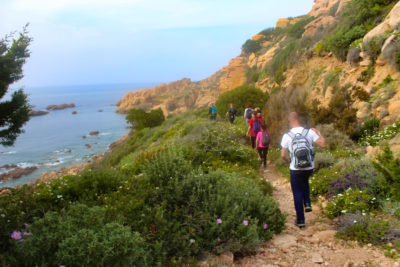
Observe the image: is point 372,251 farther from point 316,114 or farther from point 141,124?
point 141,124

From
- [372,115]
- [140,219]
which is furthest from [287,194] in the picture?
[372,115]

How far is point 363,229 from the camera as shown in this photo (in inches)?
157

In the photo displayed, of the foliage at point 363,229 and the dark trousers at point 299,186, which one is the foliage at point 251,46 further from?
the foliage at point 363,229

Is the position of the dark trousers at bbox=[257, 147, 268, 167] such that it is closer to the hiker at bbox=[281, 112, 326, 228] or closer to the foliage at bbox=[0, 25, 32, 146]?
the hiker at bbox=[281, 112, 326, 228]

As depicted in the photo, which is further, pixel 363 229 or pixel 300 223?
pixel 300 223

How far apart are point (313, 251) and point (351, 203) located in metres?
1.23

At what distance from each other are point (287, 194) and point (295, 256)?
9.83 ft

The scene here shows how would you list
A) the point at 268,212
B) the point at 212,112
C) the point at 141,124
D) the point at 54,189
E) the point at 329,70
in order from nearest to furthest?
the point at 268,212, the point at 54,189, the point at 212,112, the point at 329,70, the point at 141,124

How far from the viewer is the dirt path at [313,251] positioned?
3.49 m

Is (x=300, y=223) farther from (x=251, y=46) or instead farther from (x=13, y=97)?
(x=251, y=46)

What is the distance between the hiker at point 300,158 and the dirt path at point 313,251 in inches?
13.1

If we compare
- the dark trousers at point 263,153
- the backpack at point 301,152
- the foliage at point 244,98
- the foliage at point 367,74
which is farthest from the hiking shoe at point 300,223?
the foliage at point 244,98

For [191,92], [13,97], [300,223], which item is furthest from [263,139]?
[191,92]

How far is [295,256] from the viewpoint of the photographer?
3746mm
